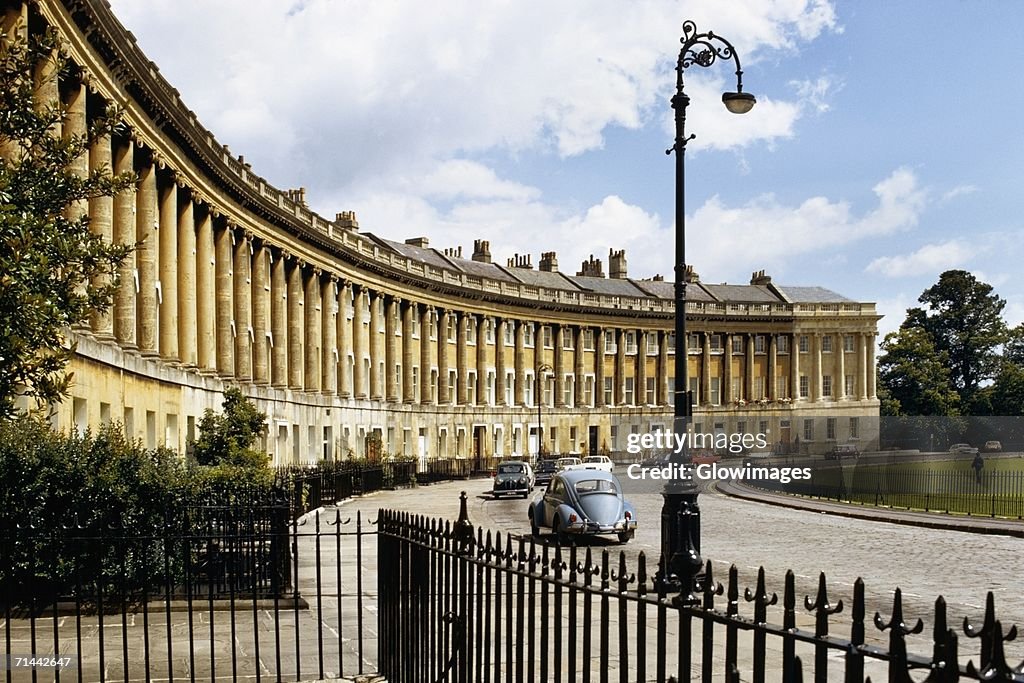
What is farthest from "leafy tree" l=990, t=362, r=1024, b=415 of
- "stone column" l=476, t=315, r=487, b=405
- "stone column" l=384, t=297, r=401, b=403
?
"stone column" l=384, t=297, r=401, b=403

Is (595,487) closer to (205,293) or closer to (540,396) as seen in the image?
(205,293)

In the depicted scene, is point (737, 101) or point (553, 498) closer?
point (737, 101)

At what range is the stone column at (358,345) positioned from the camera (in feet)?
256

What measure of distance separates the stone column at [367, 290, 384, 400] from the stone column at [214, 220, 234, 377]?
84.6 ft

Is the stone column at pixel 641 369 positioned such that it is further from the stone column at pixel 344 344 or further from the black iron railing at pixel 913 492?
the black iron railing at pixel 913 492

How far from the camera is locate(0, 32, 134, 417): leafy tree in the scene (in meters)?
11.4

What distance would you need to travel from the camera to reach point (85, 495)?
1575cm

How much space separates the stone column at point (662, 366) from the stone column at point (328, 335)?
5052 cm

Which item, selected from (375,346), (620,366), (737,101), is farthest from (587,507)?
(620,366)

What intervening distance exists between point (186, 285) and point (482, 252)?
6411cm

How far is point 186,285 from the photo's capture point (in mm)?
48344

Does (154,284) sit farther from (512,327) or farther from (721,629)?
(512,327)

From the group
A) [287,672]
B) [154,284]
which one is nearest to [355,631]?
[287,672]

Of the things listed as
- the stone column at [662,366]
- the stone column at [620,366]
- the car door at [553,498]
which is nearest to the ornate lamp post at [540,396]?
the stone column at [620,366]
